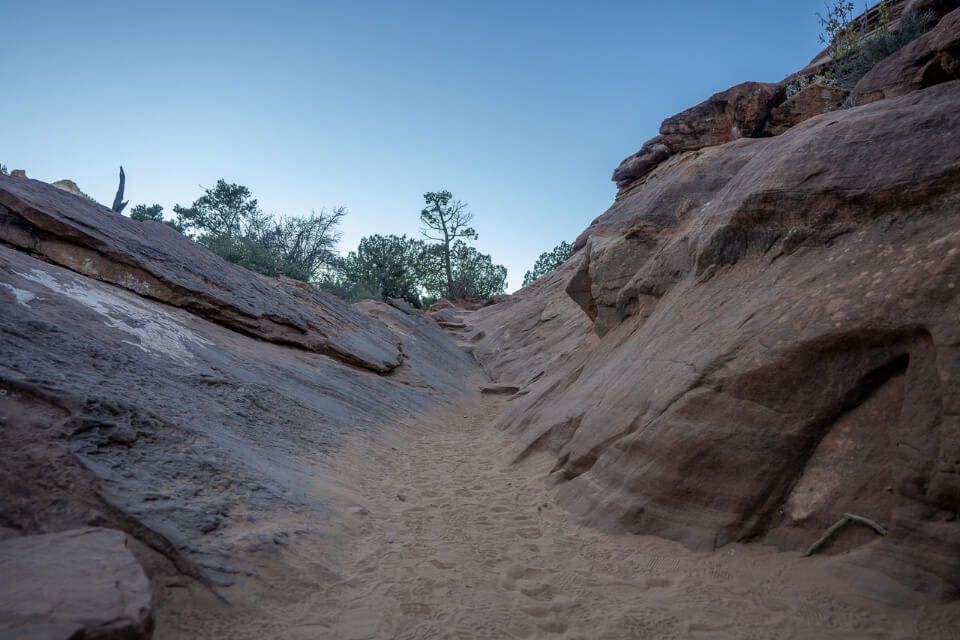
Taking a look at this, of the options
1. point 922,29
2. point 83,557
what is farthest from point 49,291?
point 922,29

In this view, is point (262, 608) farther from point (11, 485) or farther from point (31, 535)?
point (11, 485)

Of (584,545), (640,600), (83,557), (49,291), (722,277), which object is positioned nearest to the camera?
(83,557)

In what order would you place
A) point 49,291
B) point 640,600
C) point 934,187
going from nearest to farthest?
1. point 640,600
2. point 934,187
3. point 49,291

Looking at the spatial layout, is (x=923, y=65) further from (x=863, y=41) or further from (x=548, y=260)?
(x=548, y=260)

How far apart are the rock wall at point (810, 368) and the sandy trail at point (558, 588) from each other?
0.68ft

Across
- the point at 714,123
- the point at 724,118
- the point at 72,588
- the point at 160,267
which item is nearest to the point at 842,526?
the point at 72,588

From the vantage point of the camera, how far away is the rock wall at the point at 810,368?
272cm

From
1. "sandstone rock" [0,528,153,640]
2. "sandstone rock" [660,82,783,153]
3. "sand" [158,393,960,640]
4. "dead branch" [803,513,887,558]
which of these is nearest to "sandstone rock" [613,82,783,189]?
"sandstone rock" [660,82,783,153]

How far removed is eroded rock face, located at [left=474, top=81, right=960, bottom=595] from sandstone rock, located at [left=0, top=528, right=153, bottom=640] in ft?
A: 9.97

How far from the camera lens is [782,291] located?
3873 millimetres

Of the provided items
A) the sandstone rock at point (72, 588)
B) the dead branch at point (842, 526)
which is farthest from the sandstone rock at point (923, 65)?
the sandstone rock at point (72, 588)

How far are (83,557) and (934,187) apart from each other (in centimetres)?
529

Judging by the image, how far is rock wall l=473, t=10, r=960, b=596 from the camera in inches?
107

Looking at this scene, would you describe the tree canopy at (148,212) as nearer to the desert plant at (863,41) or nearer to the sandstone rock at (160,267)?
the sandstone rock at (160,267)
